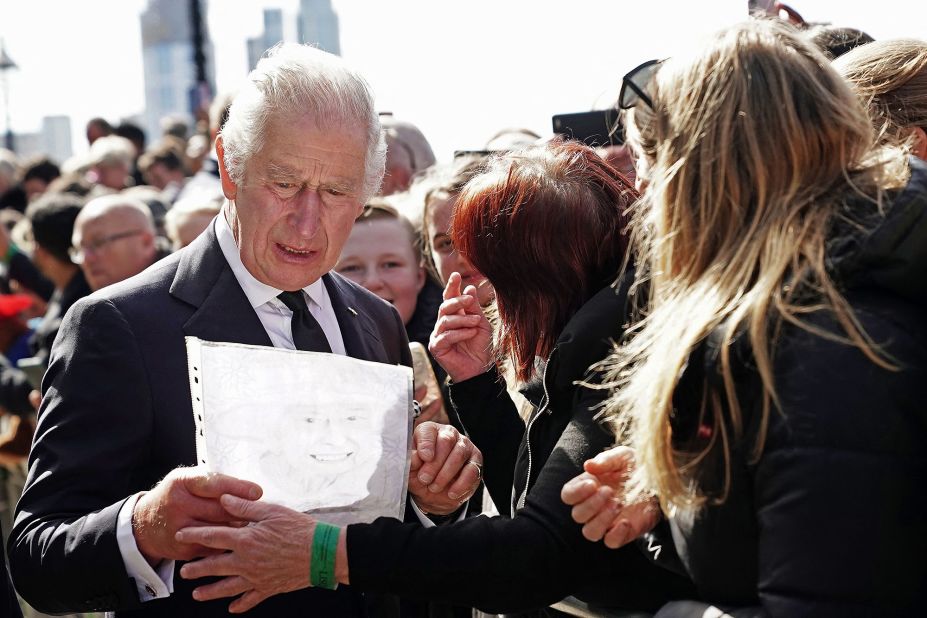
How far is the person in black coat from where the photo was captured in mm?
2432

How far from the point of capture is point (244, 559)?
2377 mm

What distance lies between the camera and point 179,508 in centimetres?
230

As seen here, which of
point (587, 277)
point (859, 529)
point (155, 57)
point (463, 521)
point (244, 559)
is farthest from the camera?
point (155, 57)

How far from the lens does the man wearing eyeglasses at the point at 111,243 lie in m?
5.80

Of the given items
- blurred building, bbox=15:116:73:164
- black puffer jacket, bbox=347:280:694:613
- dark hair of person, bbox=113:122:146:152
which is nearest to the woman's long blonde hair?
black puffer jacket, bbox=347:280:694:613

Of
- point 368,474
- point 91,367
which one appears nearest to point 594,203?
point 368,474

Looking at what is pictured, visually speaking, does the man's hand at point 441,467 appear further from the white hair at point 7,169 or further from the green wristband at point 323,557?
the white hair at point 7,169

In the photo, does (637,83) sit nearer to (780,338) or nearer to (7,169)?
(780,338)

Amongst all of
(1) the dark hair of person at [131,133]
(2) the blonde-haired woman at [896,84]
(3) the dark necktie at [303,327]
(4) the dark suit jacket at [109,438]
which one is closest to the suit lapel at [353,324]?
(3) the dark necktie at [303,327]

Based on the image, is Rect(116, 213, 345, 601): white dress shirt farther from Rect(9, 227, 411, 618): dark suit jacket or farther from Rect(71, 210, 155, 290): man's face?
Rect(71, 210, 155, 290): man's face

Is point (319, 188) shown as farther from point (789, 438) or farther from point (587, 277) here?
point (789, 438)

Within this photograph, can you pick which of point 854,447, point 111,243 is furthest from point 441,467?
point 111,243

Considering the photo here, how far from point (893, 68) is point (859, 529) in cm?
172

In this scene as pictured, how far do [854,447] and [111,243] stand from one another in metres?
4.81
